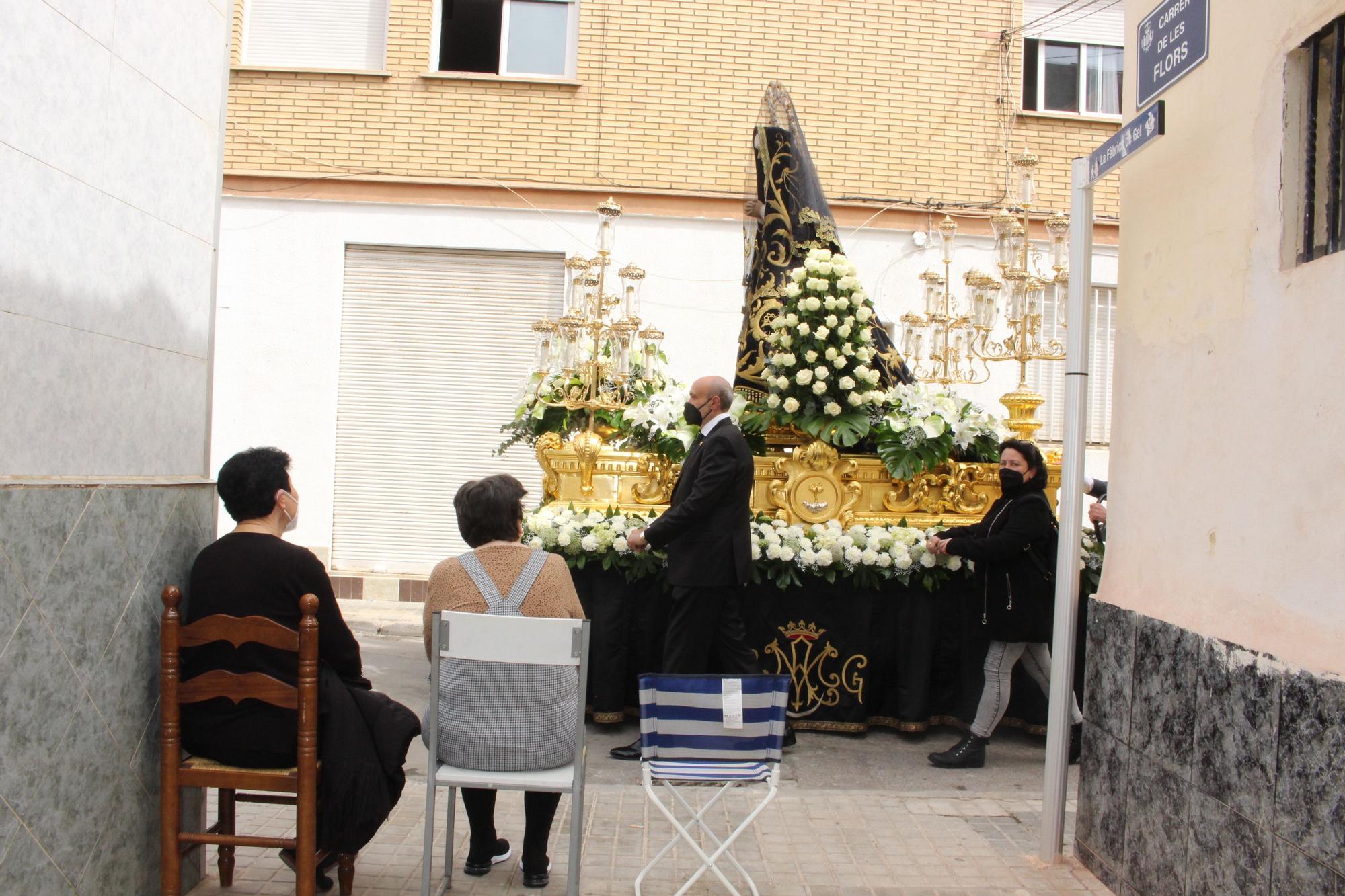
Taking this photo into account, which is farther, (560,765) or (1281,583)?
(560,765)

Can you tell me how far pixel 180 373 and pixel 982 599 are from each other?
165 inches

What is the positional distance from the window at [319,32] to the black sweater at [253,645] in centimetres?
915

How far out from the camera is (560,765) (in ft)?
12.6

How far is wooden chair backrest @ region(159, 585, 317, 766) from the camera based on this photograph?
3492mm

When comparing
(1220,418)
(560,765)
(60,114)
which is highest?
(60,114)

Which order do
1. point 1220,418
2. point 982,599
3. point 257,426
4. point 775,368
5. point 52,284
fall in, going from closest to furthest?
point 52,284, point 1220,418, point 982,599, point 775,368, point 257,426

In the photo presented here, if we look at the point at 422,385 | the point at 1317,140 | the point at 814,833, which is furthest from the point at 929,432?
the point at 422,385

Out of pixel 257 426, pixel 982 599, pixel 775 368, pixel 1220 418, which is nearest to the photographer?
pixel 1220 418

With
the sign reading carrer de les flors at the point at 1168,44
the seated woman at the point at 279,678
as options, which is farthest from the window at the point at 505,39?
the seated woman at the point at 279,678

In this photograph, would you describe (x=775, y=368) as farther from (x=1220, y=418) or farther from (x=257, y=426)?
(x=257, y=426)

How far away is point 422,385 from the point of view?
1164cm

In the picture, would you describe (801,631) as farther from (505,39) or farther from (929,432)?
(505,39)

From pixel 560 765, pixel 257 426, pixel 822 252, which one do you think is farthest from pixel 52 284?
pixel 257 426

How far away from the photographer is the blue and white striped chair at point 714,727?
3.82m
